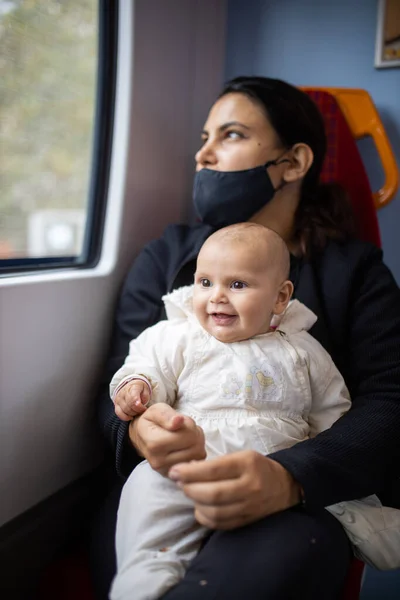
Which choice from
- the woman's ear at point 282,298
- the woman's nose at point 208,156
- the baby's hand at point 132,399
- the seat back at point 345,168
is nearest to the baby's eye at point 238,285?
the woman's ear at point 282,298

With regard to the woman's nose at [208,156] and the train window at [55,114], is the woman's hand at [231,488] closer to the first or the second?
the train window at [55,114]

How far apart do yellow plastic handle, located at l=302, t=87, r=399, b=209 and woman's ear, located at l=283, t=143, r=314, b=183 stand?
1.14 ft

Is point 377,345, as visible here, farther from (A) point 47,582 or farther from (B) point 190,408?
(A) point 47,582

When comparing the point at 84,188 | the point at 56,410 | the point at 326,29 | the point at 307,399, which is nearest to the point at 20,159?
the point at 84,188

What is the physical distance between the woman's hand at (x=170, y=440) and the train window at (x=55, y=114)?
24.3 inches

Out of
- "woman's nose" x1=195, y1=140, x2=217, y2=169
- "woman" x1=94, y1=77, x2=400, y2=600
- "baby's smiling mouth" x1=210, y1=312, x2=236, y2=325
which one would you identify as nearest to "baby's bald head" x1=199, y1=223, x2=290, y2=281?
"baby's smiling mouth" x1=210, y1=312, x2=236, y2=325

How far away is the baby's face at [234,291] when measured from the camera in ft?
3.49

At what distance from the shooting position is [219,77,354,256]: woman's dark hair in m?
1.49

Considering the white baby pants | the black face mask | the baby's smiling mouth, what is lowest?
the white baby pants

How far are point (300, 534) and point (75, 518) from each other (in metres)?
0.79

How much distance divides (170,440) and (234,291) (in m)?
0.34

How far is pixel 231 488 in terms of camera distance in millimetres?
879

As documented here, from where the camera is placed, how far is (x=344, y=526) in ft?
3.41

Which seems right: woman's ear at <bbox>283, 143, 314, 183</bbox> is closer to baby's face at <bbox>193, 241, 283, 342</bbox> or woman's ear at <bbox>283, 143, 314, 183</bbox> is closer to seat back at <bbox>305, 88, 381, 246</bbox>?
seat back at <bbox>305, 88, 381, 246</bbox>
